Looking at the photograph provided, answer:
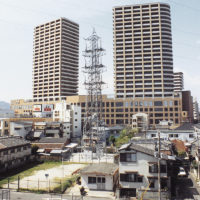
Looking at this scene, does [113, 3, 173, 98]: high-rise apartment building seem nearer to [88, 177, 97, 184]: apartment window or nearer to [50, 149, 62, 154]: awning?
[50, 149, 62, 154]: awning

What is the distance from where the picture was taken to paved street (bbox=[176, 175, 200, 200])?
32281 millimetres

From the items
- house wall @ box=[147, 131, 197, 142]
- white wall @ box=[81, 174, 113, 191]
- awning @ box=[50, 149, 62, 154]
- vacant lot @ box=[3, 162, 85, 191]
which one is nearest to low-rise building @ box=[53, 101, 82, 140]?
awning @ box=[50, 149, 62, 154]

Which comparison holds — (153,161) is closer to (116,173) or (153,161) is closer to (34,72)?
(116,173)

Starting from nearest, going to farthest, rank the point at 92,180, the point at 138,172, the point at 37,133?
the point at 138,172
the point at 92,180
the point at 37,133

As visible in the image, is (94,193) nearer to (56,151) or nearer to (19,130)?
(56,151)

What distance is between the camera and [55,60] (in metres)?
154

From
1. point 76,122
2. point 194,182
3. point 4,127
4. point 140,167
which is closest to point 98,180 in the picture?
point 140,167

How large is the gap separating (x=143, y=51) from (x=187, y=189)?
10810 cm

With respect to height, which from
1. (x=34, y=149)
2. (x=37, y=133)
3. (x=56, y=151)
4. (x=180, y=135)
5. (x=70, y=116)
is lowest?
(x=56, y=151)

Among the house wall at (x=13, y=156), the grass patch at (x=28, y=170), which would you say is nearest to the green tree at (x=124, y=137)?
the grass patch at (x=28, y=170)

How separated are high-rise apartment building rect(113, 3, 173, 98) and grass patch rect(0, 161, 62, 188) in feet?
269

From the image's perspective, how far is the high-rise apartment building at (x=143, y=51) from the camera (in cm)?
13000

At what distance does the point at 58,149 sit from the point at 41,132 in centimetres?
1826

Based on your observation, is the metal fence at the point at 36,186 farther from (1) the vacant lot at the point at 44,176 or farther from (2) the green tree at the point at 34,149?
(2) the green tree at the point at 34,149
